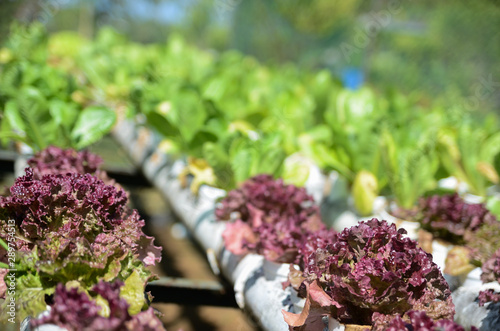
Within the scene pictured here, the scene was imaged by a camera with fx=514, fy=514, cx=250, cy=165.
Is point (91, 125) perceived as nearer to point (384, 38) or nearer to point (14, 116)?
point (14, 116)

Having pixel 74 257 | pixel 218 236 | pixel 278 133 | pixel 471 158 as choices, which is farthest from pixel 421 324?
pixel 471 158

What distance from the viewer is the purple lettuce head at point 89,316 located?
1194mm

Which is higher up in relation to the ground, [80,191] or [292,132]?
[80,191]

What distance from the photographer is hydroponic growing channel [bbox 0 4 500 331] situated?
57.4 inches

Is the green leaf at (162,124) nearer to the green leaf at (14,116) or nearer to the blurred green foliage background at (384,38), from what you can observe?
the green leaf at (14,116)

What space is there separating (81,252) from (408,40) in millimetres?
8732

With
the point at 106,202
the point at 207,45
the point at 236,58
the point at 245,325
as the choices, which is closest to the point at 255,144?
the point at 245,325

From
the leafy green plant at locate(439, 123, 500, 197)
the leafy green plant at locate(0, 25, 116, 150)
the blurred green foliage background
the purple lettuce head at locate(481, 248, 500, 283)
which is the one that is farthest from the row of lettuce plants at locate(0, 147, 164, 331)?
the blurred green foliage background

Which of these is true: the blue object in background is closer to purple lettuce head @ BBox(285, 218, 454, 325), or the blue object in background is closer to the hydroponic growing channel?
the hydroponic growing channel

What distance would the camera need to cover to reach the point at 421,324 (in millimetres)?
1289

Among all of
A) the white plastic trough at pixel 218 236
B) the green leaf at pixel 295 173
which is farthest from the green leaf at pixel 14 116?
the green leaf at pixel 295 173

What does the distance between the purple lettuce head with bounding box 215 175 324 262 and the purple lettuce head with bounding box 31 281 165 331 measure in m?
0.82

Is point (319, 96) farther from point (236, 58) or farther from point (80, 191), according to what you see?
point (80, 191)

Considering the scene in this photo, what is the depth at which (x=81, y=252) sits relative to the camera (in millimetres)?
1447
